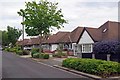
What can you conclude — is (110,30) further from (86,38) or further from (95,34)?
(86,38)

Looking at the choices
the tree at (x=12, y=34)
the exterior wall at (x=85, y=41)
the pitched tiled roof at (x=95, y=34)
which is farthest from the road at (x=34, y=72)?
the tree at (x=12, y=34)

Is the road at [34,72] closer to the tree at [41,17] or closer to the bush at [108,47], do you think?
the bush at [108,47]

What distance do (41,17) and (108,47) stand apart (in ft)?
49.6

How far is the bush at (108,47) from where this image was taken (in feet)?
90.9

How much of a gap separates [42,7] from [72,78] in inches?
1048

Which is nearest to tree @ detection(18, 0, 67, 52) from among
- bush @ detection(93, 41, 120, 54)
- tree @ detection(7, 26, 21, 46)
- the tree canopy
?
the tree canopy

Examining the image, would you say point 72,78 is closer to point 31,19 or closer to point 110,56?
point 110,56

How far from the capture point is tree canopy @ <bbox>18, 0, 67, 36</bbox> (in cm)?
4147

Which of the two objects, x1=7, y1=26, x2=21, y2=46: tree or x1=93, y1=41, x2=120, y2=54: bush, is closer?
x1=93, y1=41, x2=120, y2=54: bush

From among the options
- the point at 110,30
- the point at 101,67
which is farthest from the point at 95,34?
the point at 101,67

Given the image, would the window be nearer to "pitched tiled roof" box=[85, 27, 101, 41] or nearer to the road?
"pitched tiled roof" box=[85, 27, 101, 41]

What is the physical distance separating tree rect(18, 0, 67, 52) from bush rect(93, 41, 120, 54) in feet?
40.6

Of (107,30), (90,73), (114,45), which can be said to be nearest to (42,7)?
(107,30)

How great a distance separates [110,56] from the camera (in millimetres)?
28438
